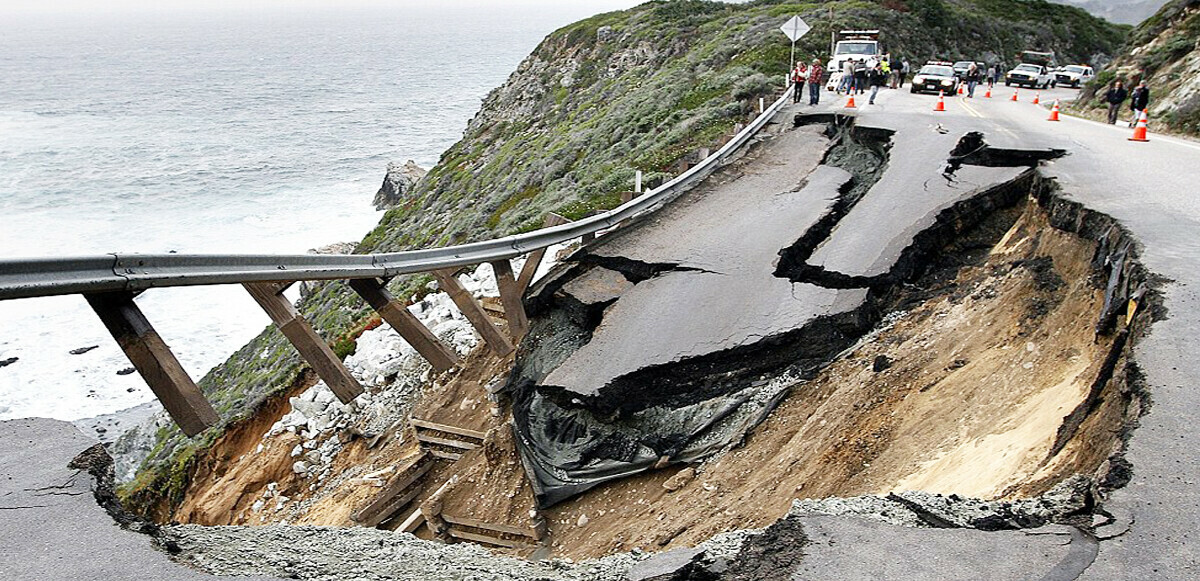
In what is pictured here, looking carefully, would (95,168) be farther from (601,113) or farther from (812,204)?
(812,204)

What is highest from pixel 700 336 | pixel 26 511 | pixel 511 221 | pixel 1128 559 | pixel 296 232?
pixel 26 511

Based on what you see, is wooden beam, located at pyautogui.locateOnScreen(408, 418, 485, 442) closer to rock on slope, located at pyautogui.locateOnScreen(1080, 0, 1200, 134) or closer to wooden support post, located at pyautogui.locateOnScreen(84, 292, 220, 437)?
wooden support post, located at pyautogui.locateOnScreen(84, 292, 220, 437)

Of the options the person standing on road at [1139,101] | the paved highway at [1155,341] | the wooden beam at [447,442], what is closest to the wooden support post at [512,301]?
the wooden beam at [447,442]

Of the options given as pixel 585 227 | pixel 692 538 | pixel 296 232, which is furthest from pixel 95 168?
pixel 692 538

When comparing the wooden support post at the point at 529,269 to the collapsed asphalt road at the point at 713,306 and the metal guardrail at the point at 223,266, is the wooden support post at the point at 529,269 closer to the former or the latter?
the metal guardrail at the point at 223,266

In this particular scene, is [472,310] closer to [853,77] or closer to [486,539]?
[486,539]

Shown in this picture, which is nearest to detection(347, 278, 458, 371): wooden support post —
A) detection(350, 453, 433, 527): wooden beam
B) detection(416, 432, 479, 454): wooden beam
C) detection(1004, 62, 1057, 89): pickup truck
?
detection(416, 432, 479, 454): wooden beam
